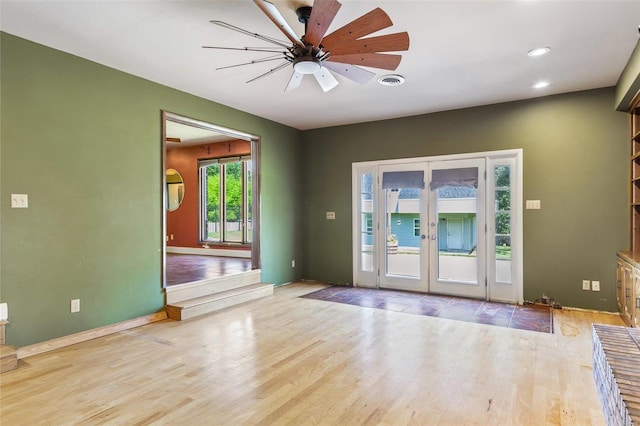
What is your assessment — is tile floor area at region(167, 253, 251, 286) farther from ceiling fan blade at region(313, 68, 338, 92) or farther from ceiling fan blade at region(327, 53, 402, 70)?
ceiling fan blade at region(327, 53, 402, 70)

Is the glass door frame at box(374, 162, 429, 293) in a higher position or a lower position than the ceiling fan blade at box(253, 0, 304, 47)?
lower

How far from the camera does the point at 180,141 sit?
8.55m

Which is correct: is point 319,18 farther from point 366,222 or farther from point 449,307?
point 366,222

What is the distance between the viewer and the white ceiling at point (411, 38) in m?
2.77

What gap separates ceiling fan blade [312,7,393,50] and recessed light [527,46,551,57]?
1951mm

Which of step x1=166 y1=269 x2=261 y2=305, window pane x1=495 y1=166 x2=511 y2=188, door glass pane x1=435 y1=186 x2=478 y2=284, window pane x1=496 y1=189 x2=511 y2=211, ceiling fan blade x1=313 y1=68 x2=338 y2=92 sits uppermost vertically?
ceiling fan blade x1=313 y1=68 x2=338 y2=92

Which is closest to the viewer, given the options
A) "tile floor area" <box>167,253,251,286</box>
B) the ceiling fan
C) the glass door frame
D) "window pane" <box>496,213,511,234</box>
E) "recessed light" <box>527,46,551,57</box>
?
the ceiling fan

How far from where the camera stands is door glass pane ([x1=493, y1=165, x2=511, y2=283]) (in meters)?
5.16

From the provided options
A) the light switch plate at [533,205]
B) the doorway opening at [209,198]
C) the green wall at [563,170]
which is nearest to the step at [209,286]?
the doorway opening at [209,198]

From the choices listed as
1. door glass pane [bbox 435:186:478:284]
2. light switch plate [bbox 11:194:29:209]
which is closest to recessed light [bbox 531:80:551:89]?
door glass pane [bbox 435:186:478:284]

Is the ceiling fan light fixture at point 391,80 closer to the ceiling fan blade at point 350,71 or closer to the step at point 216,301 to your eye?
the ceiling fan blade at point 350,71

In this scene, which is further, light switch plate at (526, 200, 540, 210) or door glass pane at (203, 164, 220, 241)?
door glass pane at (203, 164, 220, 241)

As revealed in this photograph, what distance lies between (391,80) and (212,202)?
6.32 meters

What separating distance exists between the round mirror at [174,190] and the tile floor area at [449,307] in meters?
5.37
